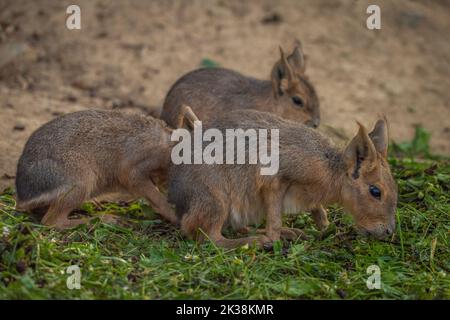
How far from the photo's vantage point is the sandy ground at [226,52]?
30.2ft

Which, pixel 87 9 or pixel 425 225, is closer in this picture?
pixel 425 225

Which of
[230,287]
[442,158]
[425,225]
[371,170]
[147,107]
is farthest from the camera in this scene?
[147,107]

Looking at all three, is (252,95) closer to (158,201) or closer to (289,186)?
(158,201)

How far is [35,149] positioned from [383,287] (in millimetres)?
2728

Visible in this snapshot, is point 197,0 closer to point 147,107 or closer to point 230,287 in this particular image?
point 147,107

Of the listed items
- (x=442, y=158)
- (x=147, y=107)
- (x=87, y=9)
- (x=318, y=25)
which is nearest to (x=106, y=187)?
(x=147, y=107)

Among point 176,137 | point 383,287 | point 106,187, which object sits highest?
point 176,137

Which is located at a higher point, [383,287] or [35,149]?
[35,149]

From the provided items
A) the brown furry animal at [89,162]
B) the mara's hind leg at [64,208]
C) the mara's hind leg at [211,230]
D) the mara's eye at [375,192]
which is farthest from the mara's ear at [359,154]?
the mara's hind leg at [64,208]

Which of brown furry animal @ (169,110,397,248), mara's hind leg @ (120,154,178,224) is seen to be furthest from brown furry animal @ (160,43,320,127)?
brown furry animal @ (169,110,397,248)

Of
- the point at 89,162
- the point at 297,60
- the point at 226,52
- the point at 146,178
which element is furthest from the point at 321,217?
the point at 226,52

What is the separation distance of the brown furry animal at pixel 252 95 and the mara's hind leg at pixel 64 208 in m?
1.78

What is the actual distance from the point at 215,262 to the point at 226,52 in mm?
5119

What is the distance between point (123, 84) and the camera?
9492 mm
